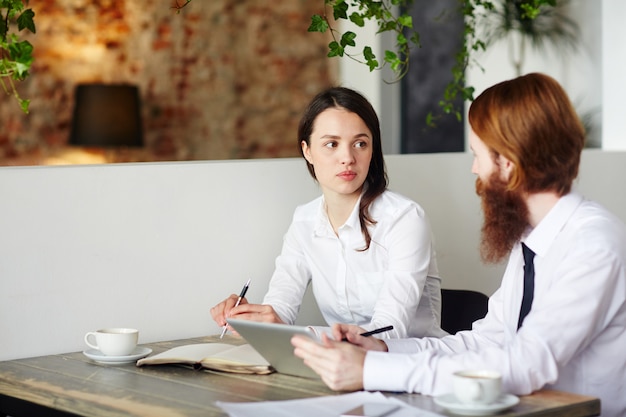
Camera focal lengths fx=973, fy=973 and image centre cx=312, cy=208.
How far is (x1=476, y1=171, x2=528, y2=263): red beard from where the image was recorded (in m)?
1.94

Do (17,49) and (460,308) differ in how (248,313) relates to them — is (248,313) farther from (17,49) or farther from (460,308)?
(17,49)

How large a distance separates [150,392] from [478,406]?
710 millimetres

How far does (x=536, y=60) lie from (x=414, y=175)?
98.0 inches

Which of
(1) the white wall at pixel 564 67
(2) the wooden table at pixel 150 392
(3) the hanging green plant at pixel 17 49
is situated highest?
(1) the white wall at pixel 564 67

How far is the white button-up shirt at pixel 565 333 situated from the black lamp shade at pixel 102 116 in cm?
389

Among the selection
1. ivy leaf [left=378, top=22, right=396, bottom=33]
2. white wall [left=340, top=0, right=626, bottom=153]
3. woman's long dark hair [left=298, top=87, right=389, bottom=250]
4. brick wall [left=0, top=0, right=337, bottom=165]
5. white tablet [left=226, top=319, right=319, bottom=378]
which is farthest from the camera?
brick wall [left=0, top=0, right=337, bottom=165]

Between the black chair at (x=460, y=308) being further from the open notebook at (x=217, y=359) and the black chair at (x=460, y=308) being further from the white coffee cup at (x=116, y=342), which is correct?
the white coffee cup at (x=116, y=342)

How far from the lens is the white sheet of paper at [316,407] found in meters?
1.64

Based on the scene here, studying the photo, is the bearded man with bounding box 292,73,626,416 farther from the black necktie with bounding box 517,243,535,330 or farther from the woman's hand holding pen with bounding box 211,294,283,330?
the woman's hand holding pen with bounding box 211,294,283,330

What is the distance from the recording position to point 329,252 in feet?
9.16

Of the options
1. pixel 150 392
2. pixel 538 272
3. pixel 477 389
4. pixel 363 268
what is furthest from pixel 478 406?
pixel 363 268

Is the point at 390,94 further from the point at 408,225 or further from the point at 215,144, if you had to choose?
the point at 408,225

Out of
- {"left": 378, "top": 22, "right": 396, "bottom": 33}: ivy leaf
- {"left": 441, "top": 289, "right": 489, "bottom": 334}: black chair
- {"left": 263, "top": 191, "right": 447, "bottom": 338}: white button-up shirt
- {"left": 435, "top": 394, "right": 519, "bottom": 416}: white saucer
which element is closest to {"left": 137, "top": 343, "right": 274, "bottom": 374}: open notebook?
{"left": 263, "top": 191, "right": 447, "bottom": 338}: white button-up shirt

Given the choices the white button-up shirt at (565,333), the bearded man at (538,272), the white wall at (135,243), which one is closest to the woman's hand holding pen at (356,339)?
the bearded man at (538,272)
